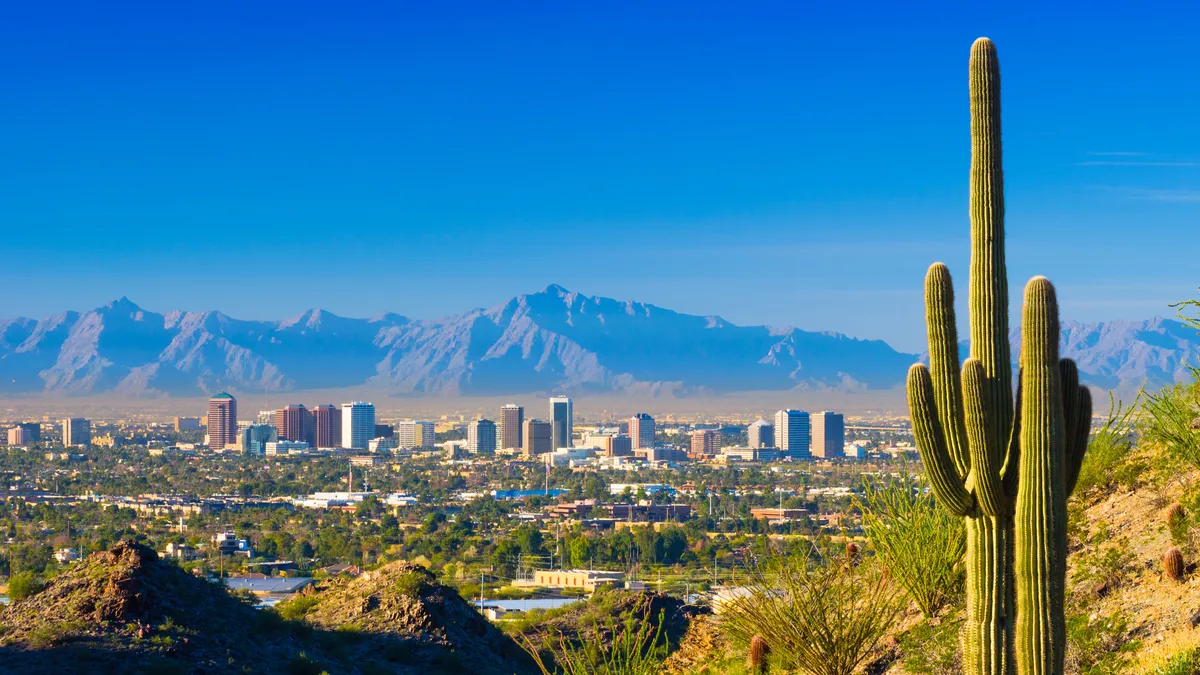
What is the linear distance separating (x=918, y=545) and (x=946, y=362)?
194 inches

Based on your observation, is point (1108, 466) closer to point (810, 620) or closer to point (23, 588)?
point (810, 620)

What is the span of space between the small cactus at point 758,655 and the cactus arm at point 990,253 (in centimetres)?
493

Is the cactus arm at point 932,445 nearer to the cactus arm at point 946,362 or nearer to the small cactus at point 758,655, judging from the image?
the cactus arm at point 946,362

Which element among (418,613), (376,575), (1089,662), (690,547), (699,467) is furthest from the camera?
(699,467)

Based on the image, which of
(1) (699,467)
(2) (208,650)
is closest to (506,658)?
(2) (208,650)

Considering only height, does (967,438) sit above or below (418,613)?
above

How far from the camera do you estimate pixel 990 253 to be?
8844 mm

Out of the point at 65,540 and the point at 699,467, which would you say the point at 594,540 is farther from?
the point at 699,467

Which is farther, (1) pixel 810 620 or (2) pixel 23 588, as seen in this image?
(2) pixel 23 588

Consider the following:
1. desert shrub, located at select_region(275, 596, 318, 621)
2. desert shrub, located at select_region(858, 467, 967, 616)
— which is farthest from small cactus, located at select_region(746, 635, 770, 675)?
desert shrub, located at select_region(275, 596, 318, 621)

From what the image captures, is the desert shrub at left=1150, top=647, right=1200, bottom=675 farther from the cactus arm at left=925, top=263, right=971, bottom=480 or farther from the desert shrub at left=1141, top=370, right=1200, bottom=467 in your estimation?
the desert shrub at left=1141, top=370, right=1200, bottom=467

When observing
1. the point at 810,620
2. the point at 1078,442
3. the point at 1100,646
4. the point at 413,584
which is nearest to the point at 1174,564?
the point at 1100,646

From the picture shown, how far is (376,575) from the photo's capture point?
25828 millimetres

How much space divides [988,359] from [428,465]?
572 feet
